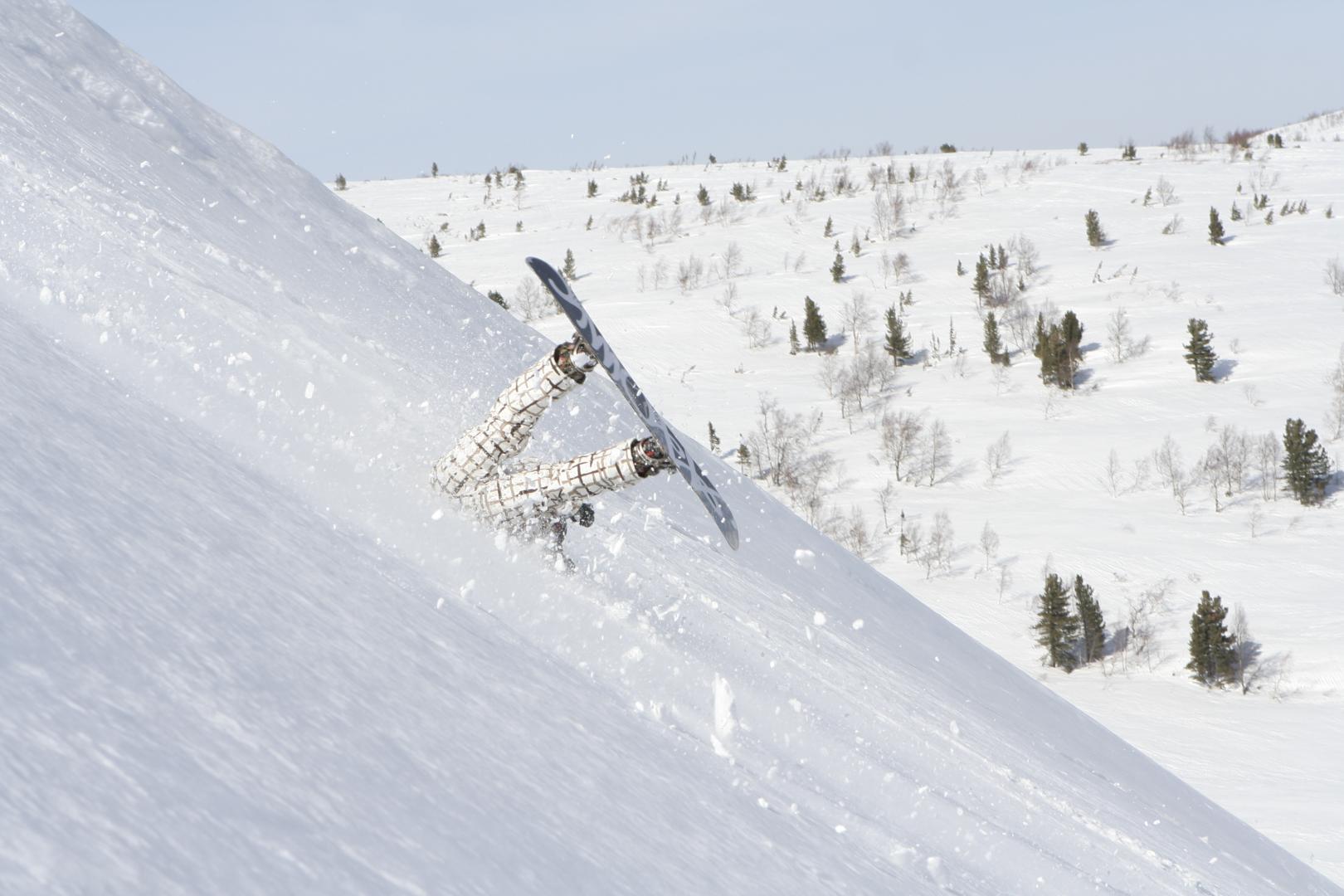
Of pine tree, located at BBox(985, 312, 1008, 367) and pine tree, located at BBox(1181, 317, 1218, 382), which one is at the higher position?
pine tree, located at BBox(1181, 317, 1218, 382)

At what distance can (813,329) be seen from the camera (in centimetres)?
3822

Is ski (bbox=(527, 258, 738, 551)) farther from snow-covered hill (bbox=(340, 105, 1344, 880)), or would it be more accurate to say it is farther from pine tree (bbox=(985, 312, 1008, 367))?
pine tree (bbox=(985, 312, 1008, 367))

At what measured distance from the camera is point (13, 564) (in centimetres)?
257

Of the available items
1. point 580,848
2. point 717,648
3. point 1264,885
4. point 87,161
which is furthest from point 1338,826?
point 87,161

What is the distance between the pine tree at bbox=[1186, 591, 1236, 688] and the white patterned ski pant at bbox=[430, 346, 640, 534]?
65.6 feet

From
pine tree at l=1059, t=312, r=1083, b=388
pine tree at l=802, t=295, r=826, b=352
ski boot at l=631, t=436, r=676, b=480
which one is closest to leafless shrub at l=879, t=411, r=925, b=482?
pine tree at l=1059, t=312, r=1083, b=388

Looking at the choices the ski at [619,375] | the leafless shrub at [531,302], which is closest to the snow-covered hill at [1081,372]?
the leafless shrub at [531,302]

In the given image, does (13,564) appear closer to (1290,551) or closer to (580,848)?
(580,848)

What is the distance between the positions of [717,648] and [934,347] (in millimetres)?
33333

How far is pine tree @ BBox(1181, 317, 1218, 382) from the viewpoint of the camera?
107ft

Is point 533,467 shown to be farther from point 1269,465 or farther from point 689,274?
point 689,274

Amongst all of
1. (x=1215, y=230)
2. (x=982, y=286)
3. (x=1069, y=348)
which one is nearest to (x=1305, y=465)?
(x=1069, y=348)

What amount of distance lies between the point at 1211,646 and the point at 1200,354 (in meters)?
13.6

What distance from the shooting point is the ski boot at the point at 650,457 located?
5871 mm
